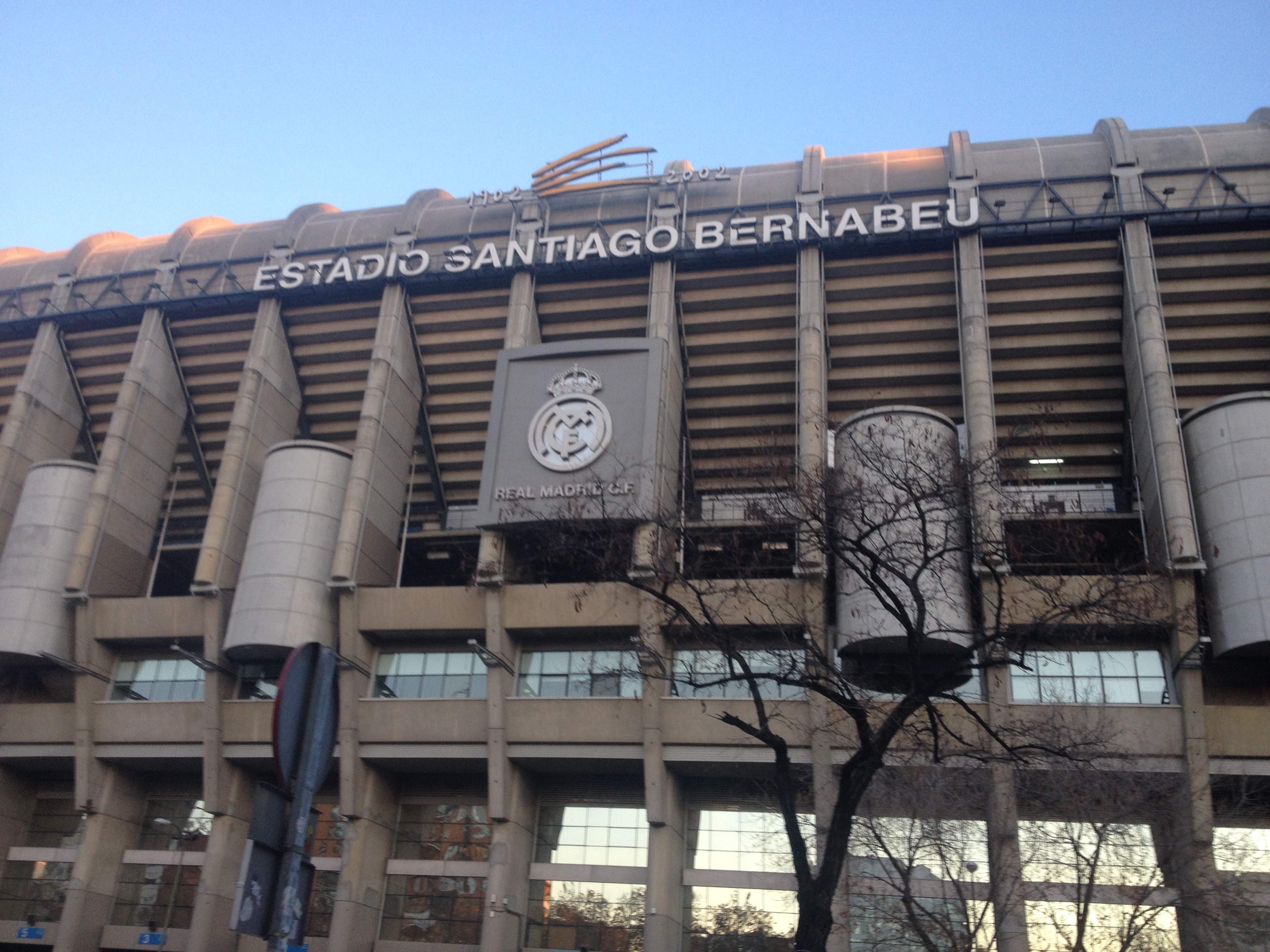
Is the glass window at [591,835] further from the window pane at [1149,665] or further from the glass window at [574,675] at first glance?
the window pane at [1149,665]

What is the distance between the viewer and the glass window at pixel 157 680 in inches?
1641

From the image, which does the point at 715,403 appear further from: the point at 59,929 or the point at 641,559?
the point at 59,929

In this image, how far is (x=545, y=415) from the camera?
129ft

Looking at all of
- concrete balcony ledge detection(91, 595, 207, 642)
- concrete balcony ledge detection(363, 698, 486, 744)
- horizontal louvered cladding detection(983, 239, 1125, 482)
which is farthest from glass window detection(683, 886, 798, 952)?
concrete balcony ledge detection(91, 595, 207, 642)

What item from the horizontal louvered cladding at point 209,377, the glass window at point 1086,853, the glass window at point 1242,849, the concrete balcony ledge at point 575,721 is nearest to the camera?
the glass window at point 1086,853

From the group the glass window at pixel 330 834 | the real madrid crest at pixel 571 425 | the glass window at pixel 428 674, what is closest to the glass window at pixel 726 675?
the glass window at pixel 428 674

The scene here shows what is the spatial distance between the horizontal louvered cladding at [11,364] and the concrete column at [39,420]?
419 mm

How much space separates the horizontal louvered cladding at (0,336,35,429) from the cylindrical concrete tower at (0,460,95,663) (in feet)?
23.2

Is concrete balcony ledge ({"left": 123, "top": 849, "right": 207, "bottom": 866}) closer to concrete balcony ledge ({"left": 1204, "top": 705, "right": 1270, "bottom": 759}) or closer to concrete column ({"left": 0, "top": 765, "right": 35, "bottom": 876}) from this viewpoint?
concrete column ({"left": 0, "top": 765, "right": 35, "bottom": 876})

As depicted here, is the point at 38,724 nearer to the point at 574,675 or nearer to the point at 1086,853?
the point at 574,675

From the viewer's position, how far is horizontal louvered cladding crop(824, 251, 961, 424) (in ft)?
133

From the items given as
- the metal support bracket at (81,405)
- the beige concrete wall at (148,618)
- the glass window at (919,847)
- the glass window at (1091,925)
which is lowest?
the glass window at (1091,925)

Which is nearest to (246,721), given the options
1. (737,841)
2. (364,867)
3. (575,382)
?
(364,867)

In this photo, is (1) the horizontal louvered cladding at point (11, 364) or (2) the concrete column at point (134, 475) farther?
(1) the horizontal louvered cladding at point (11, 364)
